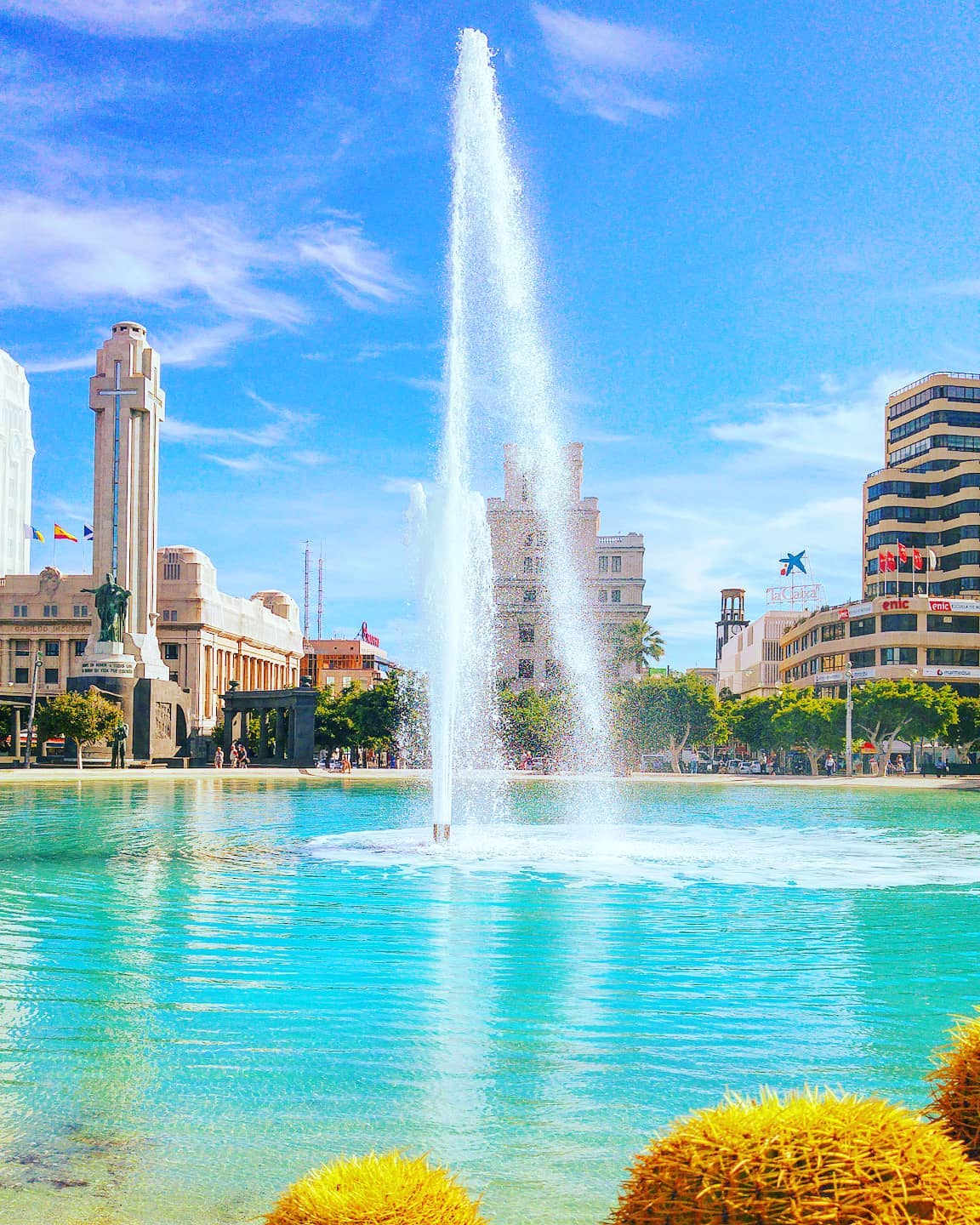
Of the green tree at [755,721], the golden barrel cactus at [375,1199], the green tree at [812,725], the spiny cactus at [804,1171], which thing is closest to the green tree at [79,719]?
the green tree at [812,725]

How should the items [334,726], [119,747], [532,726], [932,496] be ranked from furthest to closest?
[932,496] → [334,726] → [532,726] → [119,747]

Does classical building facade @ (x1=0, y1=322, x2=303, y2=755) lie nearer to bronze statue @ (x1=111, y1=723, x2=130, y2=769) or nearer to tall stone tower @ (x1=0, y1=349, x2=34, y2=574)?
tall stone tower @ (x1=0, y1=349, x2=34, y2=574)

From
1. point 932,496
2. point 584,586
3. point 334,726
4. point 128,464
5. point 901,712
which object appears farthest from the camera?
point 932,496

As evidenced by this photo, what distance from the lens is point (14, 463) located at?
412ft

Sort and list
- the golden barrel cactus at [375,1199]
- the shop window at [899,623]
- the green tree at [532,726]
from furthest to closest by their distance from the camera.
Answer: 1. the shop window at [899,623]
2. the green tree at [532,726]
3. the golden barrel cactus at [375,1199]

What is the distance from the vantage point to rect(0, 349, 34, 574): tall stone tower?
122825 mm

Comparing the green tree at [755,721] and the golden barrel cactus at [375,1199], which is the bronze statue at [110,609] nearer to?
the green tree at [755,721]

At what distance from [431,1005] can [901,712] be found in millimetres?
68169

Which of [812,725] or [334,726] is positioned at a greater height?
[812,725]

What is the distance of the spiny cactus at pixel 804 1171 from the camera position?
2889 millimetres

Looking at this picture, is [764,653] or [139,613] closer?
[139,613]

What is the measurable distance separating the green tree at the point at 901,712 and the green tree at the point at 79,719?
46.7 metres

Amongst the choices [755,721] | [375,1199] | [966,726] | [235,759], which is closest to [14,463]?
[235,759]

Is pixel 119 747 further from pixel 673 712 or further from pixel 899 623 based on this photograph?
pixel 899 623
